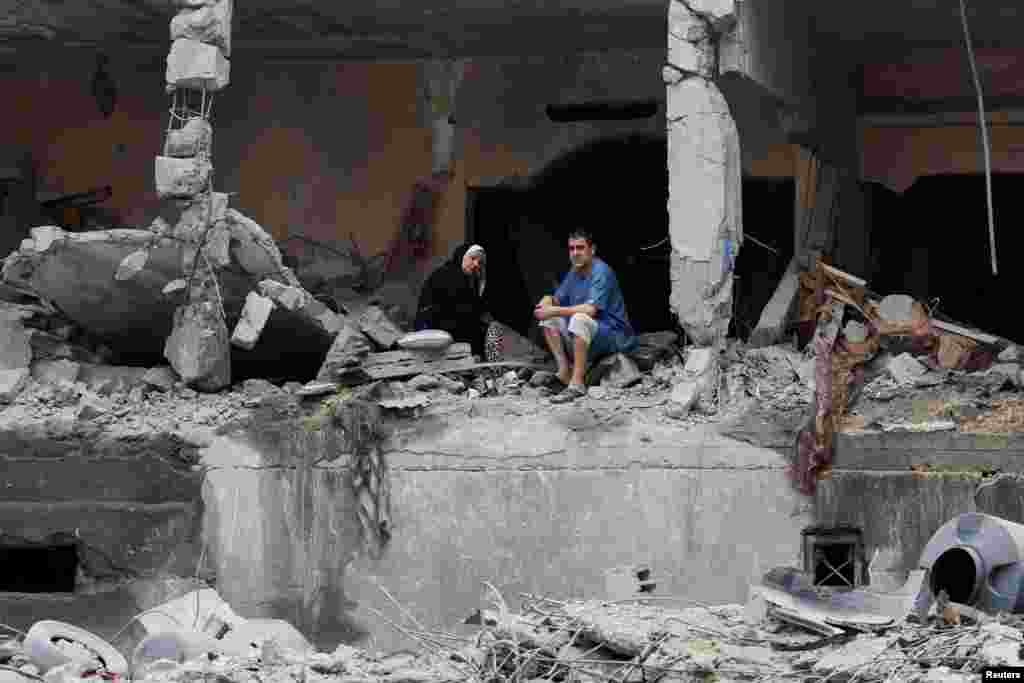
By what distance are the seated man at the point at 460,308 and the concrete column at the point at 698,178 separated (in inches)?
81.5

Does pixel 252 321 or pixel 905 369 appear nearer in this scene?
pixel 905 369

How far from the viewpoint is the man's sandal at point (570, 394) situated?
15375 mm

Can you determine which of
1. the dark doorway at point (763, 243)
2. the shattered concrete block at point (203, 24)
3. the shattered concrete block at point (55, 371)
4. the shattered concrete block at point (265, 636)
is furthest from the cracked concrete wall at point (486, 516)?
the dark doorway at point (763, 243)

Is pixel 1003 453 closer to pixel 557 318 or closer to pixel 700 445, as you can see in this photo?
pixel 700 445

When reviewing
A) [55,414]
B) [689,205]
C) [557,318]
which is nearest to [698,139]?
[689,205]

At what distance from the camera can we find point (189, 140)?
16078mm

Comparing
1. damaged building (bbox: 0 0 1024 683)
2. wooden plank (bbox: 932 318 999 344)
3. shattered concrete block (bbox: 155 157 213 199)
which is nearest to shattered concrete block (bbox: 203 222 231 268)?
damaged building (bbox: 0 0 1024 683)

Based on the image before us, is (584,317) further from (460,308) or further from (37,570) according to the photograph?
(37,570)

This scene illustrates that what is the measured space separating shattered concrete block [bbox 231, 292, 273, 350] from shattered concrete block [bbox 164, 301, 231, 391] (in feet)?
0.45

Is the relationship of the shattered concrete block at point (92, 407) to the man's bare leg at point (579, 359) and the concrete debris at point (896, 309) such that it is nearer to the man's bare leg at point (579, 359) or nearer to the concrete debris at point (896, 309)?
the man's bare leg at point (579, 359)

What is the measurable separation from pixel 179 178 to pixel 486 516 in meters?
3.32

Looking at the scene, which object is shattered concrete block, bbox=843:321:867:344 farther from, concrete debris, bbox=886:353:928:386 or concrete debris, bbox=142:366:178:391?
concrete debris, bbox=142:366:178:391

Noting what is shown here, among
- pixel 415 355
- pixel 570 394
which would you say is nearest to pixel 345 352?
pixel 415 355

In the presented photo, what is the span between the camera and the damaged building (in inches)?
573
